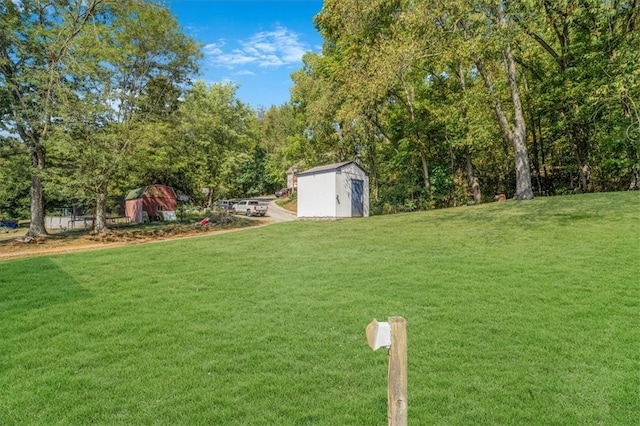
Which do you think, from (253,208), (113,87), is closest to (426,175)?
(253,208)

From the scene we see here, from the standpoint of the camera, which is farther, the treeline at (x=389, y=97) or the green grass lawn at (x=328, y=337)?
the treeline at (x=389, y=97)

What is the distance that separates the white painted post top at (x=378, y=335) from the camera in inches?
65.8

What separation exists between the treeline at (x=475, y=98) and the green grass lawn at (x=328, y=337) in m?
5.16

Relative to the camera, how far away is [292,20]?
1914cm

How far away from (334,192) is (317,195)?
45.9 inches

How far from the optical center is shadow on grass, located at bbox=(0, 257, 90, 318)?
509 cm

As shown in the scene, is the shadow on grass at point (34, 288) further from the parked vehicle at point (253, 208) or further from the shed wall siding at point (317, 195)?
the parked vehicle at point (253, 208)

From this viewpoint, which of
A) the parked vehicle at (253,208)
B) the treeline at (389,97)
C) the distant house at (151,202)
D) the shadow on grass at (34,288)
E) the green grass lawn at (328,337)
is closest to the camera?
the green grass lawn at (328,337)

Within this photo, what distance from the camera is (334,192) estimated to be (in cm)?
1705

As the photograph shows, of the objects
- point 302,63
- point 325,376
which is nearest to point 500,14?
point 325,376

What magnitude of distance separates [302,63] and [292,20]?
10962mm

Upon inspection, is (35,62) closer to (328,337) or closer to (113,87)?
(113,87)

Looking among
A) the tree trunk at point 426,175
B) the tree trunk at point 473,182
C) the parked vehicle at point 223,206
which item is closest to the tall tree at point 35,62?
the parked vehicle at point 223,206

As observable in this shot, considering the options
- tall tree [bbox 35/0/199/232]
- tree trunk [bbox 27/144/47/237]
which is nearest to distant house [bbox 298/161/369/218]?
tall tree [bbox 35/0/199/232]
